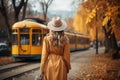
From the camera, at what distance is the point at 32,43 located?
30.8 meters

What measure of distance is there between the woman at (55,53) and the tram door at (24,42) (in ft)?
74.3

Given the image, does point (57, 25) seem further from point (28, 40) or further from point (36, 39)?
point (28, 40)

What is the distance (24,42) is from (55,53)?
22958mm

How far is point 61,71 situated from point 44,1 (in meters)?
54.7

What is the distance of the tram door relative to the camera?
30609 millimetres

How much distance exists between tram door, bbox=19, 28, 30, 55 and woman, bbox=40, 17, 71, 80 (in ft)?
74.3

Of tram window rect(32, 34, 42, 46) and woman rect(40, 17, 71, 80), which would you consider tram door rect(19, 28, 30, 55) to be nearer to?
tram window rect(32, 34, 42, 46)

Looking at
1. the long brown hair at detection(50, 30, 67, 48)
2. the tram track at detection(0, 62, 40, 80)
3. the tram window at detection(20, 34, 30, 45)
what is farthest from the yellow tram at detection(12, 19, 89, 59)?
the long brown hair at detection(50, 30, 67, 48)

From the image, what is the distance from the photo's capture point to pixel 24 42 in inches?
1214

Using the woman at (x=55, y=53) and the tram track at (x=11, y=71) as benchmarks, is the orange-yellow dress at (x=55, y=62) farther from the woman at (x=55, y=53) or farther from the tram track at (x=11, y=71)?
the tram track at (x=11, y=71)

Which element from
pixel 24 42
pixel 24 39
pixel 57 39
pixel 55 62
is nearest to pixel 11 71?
pixel 24 42

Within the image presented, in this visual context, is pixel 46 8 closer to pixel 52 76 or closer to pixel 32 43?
pixel 32 43

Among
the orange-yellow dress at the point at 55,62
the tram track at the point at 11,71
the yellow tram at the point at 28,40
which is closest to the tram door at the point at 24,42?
the yellow tram at the point at 28,40

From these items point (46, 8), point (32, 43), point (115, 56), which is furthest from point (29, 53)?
point (46, 8)
